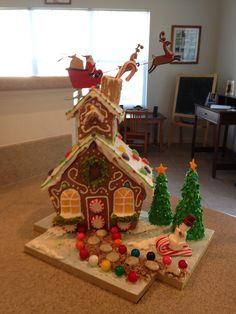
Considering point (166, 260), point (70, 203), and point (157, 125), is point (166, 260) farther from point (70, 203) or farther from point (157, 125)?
point (157, 125)

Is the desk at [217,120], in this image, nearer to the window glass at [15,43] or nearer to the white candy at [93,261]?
the white candy at [93,261]

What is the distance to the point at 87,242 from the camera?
2.40ft

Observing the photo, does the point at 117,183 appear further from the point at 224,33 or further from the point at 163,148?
the point at 224,33

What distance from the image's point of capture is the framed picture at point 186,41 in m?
3.83

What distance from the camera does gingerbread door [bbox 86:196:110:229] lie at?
2.50 feet

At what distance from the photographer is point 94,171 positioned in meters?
0.74

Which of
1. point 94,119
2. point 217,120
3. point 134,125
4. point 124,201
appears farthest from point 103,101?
point 134,125

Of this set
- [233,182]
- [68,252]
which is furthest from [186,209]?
[233,182]

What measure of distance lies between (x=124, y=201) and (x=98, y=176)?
10cm

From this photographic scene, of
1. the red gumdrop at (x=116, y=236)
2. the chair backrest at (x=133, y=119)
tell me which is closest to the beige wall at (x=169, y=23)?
the chair backrest at (x=133, y=119)

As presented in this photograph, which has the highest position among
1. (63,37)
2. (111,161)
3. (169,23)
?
(169,23)

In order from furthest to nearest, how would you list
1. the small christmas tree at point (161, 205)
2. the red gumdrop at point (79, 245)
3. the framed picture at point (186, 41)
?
1. the framed picture at point (186, 41)
2. the small christmas tree at point (161, 205)
3. the red gumdrop at point (79, 245)

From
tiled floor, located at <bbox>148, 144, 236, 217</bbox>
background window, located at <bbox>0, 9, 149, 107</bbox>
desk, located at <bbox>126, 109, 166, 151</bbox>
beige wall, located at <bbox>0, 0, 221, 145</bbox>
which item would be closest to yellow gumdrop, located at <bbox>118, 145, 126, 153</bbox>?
tiled floor, located at <bbox>148, 144, 236, 217</bbox>

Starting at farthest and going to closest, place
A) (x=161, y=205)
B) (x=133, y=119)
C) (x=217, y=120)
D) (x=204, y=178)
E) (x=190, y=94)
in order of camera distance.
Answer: (x=190, y=94)
(x=133, y=119)
(x=204, y=178)
(x=217, y=120)
(x=161, y=205)
